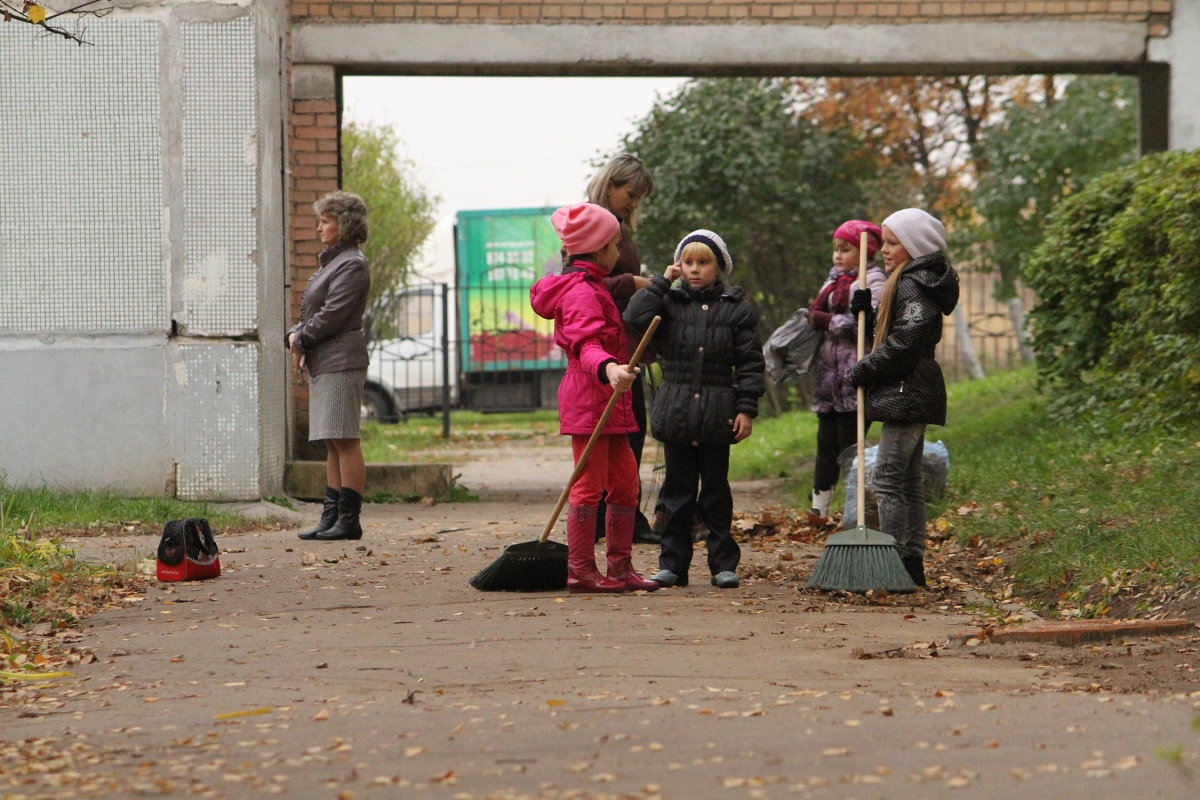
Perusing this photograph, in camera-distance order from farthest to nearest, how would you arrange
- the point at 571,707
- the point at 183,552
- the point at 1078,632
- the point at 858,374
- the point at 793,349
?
the point at 793,349 → the point at 183,552 → the point at 858,374 → the point at 1078,632 → the point at 571,707

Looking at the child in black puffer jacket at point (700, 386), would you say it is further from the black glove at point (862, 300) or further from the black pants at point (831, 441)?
the black pants at point (831, 441)

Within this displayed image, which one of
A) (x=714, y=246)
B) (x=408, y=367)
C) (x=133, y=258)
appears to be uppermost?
(x=133, y=258)

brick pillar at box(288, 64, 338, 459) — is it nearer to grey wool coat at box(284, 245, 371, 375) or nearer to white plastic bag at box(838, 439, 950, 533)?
grey wool coat at box(284, 245, 371, 375)

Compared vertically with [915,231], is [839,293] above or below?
below

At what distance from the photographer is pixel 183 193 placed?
30.2 feet

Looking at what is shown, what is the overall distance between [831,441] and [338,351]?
9.06 ft

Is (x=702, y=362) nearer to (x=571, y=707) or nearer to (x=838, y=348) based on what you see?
(x=838, y=348)

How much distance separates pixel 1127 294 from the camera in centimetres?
1022

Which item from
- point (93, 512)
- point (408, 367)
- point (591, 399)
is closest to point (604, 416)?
point (591, 399)

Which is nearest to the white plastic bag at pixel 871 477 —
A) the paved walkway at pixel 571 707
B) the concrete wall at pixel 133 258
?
the paved walkway at pixel 571 707

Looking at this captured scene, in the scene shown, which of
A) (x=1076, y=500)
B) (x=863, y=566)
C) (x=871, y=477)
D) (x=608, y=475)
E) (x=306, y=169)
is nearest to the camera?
(x=863, y=566)

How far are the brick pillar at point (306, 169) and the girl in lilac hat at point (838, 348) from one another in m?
3.99

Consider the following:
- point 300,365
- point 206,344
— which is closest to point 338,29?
point 206,344

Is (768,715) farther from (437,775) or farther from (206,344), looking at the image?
(206,344)
